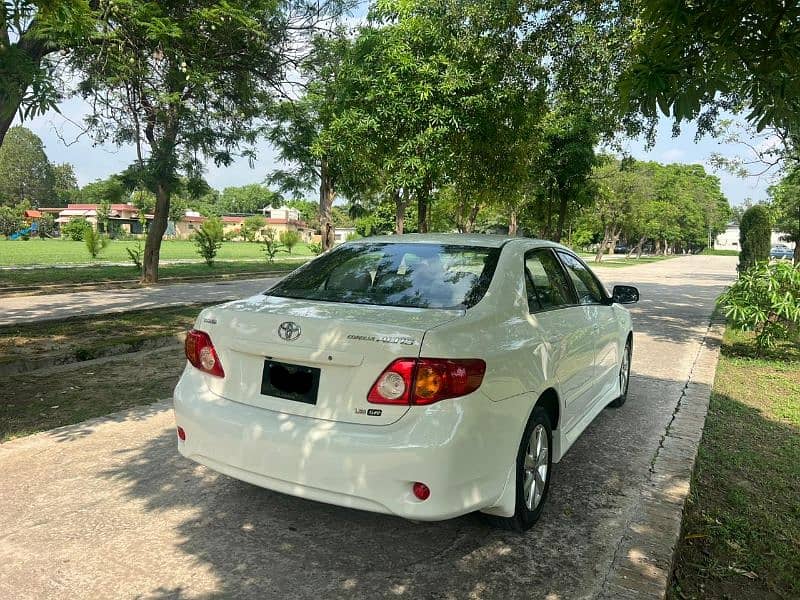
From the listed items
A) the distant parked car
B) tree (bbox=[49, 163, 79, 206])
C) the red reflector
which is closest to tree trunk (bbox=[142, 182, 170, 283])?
the distant parked car

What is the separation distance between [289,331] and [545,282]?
5.94ft

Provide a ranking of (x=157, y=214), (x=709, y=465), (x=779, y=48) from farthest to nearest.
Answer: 1. (x=157, y=214)
2. (x=709, y=465)
3. (x=779, y=48)

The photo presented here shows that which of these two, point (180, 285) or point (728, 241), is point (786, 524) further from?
point (728, 241)

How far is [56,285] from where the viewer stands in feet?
51.2

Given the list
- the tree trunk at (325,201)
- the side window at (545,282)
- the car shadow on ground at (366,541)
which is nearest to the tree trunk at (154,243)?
the tree trunk at (325,201)

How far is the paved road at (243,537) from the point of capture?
2613 millimetres

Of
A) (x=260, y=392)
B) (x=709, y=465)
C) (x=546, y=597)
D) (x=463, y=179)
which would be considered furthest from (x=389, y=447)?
(x=463, y=179)

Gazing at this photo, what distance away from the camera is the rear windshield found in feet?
10.2

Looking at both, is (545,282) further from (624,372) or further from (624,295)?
(624,372)

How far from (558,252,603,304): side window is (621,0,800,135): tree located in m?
1.73

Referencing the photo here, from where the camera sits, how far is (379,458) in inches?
98.3

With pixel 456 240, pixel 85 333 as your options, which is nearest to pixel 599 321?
pixel 456 240

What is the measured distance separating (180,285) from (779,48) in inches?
672

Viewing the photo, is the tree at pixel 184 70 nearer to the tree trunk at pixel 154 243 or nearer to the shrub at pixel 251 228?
the tree trunk at pixel 154 243
